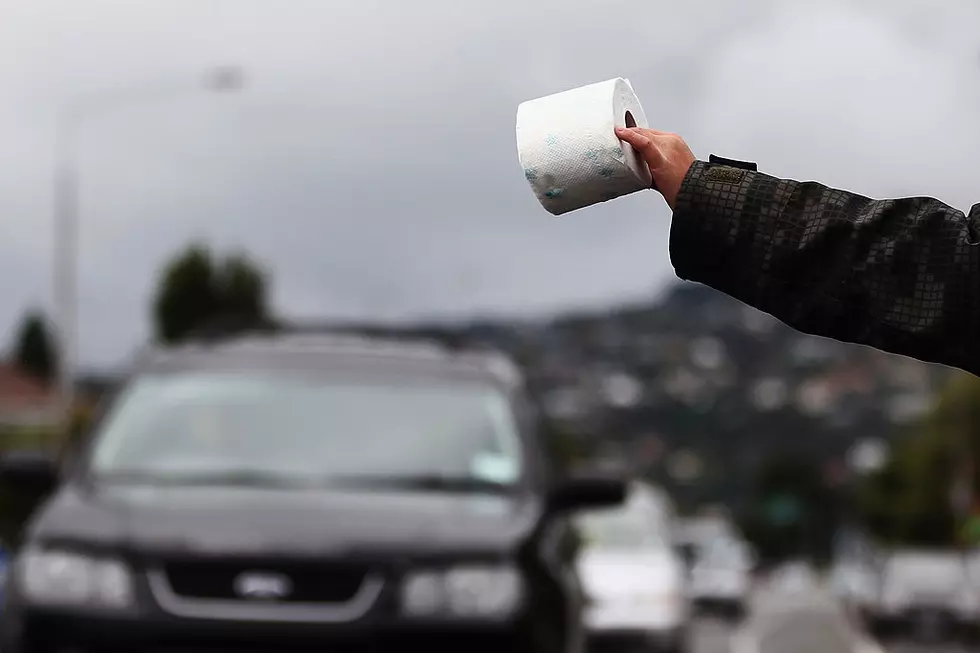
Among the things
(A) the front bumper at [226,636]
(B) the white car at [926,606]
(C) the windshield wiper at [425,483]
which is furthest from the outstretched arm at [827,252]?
(B) the white car at [926,606]

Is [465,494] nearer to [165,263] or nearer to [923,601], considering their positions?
[923,601]

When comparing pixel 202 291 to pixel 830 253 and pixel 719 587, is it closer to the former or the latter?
pixel 719 587

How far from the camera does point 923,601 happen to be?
32.2 metres

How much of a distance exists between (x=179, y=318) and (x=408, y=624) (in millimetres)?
70945

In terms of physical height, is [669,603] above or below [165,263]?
below

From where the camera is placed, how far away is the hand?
2.74 m

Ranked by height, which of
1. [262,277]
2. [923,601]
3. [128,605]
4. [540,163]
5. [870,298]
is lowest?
[923,601]

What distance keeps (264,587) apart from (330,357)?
148cm

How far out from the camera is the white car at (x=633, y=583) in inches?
671

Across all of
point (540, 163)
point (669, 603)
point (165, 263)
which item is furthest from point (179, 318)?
point (540, 163)

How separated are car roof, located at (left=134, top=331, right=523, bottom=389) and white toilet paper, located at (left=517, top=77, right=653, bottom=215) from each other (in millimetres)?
4365

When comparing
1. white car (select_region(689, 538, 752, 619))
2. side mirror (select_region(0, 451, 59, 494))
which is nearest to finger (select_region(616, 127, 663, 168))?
side mirror (select_region(0, 451, 59, 494))

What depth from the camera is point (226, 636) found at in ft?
19.1

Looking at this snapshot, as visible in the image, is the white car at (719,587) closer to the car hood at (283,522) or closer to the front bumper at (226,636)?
the car hood at (283,522)
